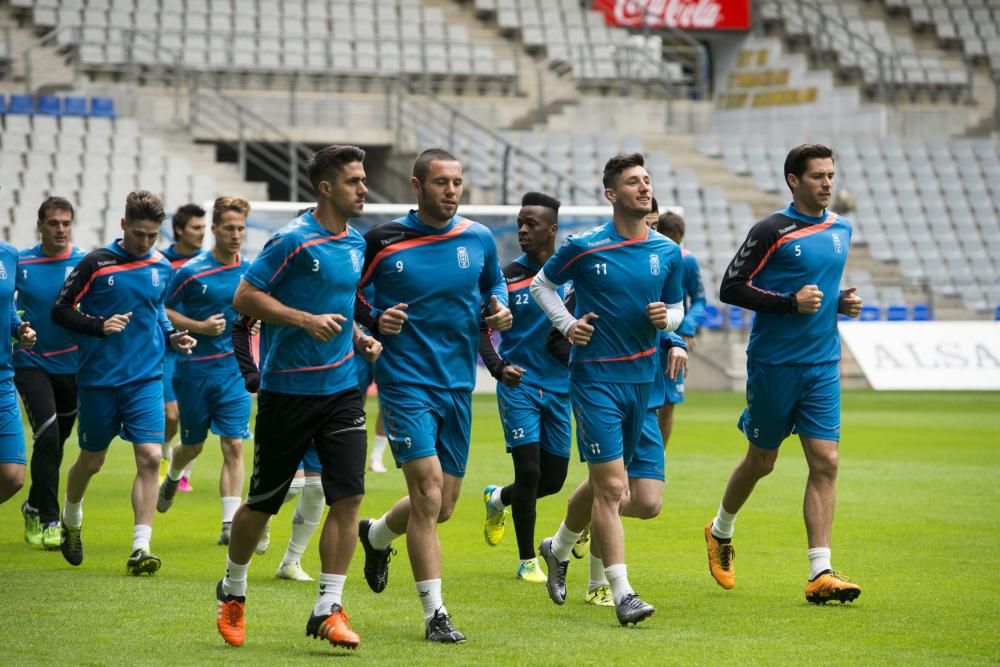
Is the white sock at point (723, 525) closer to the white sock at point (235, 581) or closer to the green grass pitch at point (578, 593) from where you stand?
the green grass pitch at point (578, 593)

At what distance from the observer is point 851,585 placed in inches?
305

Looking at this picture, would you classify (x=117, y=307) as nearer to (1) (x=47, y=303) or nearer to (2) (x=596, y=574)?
(1) (x=47, y=303)

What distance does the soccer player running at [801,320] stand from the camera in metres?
8.20

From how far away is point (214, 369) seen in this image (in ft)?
34.3

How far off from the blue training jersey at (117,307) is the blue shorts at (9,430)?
2.00ft

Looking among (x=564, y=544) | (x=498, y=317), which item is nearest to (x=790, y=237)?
(x=498, y=317)

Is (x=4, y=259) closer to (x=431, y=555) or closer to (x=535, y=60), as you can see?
(x=431, y=555)

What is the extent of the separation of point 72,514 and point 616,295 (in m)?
3.84

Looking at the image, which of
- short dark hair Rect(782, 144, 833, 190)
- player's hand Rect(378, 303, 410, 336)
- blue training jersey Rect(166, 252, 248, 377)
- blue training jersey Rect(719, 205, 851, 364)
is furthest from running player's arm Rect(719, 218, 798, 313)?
blue training jersey Rect(166, 252, 248, 377)

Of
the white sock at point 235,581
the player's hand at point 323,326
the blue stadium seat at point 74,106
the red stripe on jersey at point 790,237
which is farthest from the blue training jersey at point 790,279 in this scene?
the blue stadium seat at point 74,106

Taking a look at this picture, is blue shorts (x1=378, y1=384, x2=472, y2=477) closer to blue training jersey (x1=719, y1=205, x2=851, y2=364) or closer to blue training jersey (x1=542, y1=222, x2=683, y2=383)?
blue training jersey (x1=542, y1=222, x2=683, y2=383)

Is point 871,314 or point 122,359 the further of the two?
point 871,314

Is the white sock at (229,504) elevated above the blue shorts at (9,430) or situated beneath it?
situated beneath

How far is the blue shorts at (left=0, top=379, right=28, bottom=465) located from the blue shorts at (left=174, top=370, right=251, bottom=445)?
1744 millimetres
